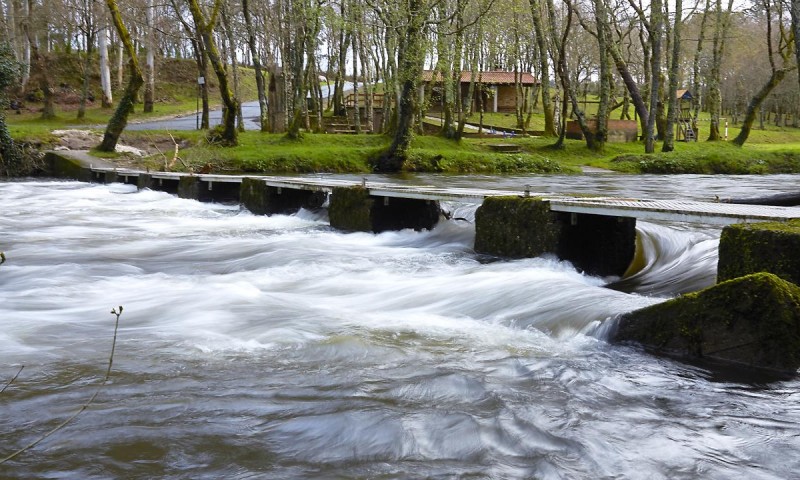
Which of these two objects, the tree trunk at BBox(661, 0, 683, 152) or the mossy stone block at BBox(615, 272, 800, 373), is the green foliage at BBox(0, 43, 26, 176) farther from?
the mossy stone block at BBox(615, 272, 800, 373)

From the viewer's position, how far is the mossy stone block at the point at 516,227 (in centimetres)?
867

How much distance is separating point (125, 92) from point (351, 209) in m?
15.6

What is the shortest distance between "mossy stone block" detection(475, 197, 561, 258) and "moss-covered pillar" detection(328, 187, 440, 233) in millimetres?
2609

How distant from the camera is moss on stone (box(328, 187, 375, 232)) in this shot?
11945 mm

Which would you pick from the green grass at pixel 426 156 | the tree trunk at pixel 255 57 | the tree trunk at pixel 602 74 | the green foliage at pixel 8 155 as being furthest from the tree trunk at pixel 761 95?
the green foliage at pixel 8 155

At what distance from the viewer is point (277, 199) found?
15102 mm

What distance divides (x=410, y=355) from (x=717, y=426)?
220 centimetres

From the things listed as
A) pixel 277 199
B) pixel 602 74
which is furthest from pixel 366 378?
pixel 602 74

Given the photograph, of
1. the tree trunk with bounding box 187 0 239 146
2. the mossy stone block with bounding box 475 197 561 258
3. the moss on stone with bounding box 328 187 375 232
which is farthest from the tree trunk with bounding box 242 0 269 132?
the mossy stone block with bounding box 475 197 561 258

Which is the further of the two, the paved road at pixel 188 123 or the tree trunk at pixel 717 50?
the paved road at pixel 188 123

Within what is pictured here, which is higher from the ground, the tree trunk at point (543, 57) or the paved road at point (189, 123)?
the tree trunk at point (543, 57)

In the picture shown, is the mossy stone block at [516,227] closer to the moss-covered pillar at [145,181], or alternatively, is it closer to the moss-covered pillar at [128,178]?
the moss-covered pillar at [145,181]

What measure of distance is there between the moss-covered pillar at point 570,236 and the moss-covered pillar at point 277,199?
6.63m

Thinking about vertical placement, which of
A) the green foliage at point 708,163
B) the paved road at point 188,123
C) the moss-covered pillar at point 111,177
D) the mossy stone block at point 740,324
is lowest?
the mossy stone block at point 740,324
